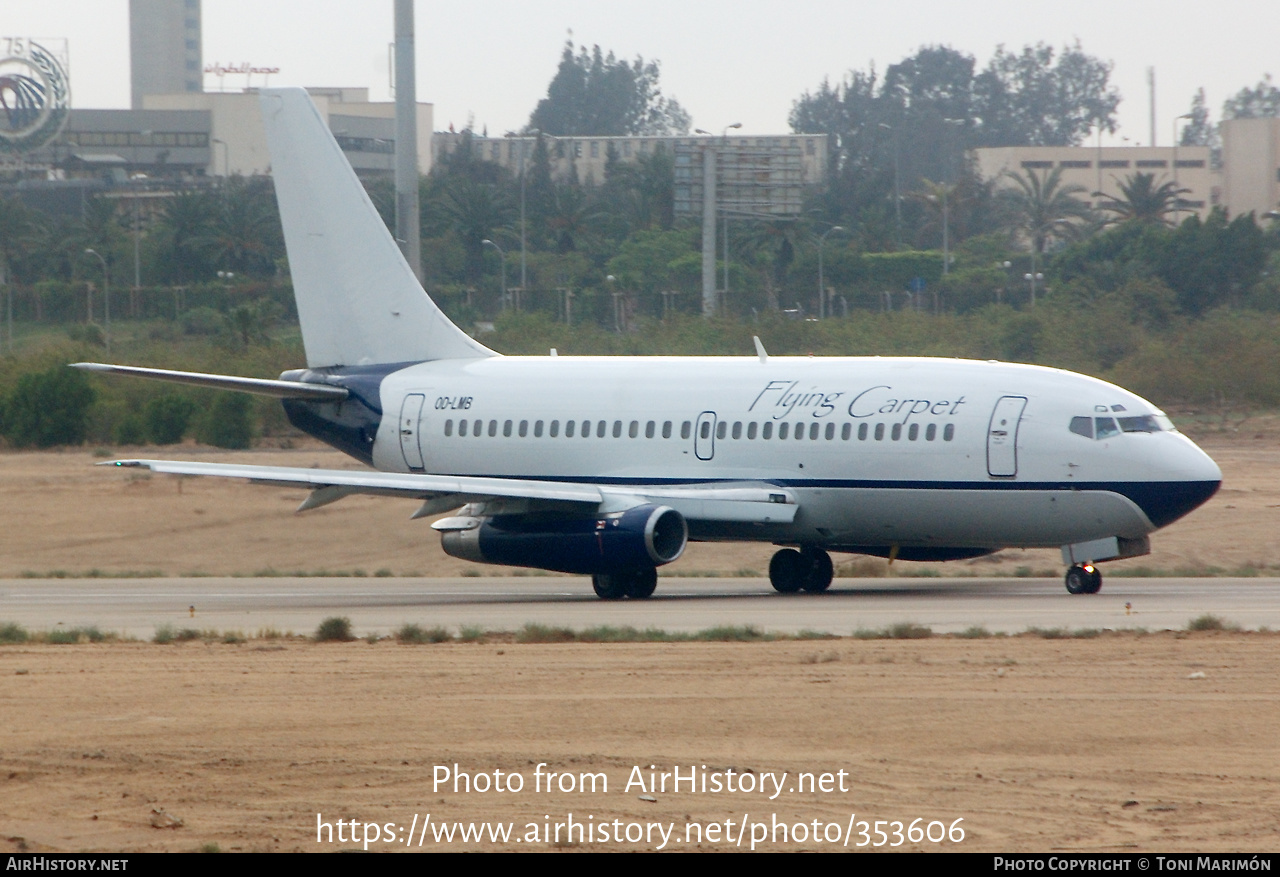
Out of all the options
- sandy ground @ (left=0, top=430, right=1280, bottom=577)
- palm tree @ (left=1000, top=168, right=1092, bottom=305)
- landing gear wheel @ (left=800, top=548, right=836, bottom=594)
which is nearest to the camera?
landing gear wheel @ (left=800, top=548, right=836, bottom=594)

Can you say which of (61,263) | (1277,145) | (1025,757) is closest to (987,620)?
(1025,757)

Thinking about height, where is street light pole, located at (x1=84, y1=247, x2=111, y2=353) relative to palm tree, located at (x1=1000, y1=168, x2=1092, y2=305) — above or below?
below

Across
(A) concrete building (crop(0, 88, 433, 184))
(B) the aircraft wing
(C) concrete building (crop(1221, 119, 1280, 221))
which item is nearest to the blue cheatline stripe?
(B) the aircraft wing

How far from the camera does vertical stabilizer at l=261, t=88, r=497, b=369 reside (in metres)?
33.1

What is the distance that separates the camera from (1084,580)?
2638 centimetres

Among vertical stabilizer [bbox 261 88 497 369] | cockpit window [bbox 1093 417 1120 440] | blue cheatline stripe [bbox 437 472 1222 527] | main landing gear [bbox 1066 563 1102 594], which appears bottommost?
main landing gear [bbox 1066 563 1102 594]

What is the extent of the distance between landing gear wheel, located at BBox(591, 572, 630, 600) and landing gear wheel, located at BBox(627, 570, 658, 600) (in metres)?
0.08

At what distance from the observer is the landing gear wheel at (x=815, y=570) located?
28.8 metres

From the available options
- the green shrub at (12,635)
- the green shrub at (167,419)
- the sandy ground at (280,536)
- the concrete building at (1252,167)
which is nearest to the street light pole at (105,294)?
the green shrub at (167,419)

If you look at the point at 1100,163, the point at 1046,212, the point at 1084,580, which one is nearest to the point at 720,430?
the point at 1084,580

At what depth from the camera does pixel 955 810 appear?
36.9 ft

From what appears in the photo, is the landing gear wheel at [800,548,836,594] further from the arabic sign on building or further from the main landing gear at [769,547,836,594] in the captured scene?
the arabic sign on building

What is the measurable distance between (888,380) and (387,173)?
5330 inches

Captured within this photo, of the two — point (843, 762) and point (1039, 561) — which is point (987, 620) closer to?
point (843, 762)
